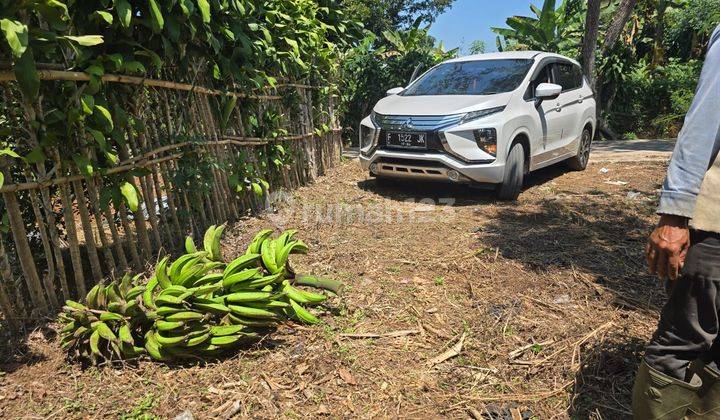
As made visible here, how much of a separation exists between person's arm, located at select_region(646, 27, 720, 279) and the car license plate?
403 cm

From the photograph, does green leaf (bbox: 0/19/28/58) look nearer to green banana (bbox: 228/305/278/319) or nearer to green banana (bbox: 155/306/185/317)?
green banana (bbox: 155/306/185/317)

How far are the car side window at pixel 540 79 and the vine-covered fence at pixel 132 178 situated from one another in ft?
9.92

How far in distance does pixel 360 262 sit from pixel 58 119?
7.84 feet

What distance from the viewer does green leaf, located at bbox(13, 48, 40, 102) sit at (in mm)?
2379

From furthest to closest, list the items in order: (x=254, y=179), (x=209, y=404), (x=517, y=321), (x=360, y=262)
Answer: (x=254, y=179) → (x=360, y=262) → (x=517, y=321) → (x=209, y=404)

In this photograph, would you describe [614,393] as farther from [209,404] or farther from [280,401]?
[209,404]

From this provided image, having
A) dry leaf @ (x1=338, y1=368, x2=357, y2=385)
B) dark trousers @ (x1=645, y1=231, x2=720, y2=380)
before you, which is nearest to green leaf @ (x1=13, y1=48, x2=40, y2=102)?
dry leaf @ (x1=338, y1=368, x2=357, y2=385)

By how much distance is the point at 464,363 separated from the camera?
109 inches

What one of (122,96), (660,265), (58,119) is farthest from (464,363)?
(122,96)

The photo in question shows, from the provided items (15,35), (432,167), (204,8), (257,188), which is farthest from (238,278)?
(432,167)

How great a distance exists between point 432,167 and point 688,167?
4.06 m

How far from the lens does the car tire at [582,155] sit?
791cm

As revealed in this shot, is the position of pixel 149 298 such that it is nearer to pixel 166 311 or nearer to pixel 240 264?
pixel 166 311

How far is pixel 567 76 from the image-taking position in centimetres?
725
